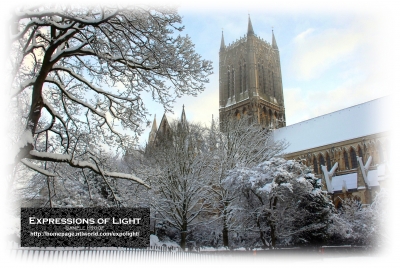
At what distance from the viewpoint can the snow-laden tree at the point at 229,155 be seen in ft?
68.8

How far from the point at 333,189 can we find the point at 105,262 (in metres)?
28.1

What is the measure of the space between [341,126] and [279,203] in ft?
69.7

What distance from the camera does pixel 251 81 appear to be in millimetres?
51531

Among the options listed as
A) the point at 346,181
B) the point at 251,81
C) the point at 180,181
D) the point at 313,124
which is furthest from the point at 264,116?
the point at 180,181

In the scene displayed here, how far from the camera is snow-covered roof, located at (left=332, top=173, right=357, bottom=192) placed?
31348 mm

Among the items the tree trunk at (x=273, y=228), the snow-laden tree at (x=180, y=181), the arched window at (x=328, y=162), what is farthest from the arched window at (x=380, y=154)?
the snow-laden tree at (x=180, y=181)

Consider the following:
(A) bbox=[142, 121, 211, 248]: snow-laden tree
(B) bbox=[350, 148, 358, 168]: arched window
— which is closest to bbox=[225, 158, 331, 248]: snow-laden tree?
(A) bbox=[142, 121, 211, 248]: snow-laden tree

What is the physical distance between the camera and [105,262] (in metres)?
9.09

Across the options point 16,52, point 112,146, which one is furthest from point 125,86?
point 16,52

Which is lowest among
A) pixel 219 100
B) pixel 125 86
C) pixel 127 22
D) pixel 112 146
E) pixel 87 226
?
pixel 87 226

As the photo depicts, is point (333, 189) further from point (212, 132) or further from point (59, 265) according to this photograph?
point (59, 265)

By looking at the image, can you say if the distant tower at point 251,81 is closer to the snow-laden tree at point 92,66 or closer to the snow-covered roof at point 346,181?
the snow-covered roof at point 346,181

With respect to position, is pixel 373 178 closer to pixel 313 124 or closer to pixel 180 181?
pixel 313 124

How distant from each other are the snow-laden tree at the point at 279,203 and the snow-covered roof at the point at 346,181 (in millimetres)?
11039
